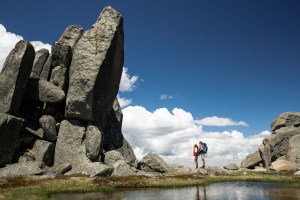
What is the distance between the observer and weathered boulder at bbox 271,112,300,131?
90550 millimetres

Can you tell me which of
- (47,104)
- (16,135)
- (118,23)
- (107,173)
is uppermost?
(118,23)

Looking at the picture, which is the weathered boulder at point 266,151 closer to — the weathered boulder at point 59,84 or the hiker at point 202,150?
the hiker at point 202,150

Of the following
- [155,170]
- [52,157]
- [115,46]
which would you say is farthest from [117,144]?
[115,46]

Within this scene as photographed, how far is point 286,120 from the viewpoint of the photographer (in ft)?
302

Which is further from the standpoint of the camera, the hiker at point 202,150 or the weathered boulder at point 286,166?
the weathered boulder at point 286,166

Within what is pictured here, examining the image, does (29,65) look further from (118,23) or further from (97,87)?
(118,23)

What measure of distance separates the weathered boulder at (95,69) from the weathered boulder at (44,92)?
2882 millimetres

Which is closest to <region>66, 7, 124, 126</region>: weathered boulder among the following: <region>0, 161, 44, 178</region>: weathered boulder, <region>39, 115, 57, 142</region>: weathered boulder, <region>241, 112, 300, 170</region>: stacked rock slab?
<region>39, 115, 57, 142</region>: weathered boulder

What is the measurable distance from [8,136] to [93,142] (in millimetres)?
15028

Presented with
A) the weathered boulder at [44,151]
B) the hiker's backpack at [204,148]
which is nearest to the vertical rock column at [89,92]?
the weathered boulder at [44,151]

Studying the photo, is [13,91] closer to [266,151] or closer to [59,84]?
[59,84]

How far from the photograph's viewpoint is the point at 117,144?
76938mm

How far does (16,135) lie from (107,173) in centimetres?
1803

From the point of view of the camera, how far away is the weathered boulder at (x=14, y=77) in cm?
5734
